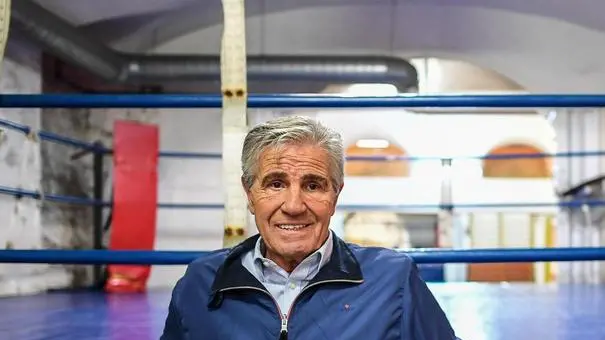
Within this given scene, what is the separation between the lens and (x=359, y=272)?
1033 millimetres

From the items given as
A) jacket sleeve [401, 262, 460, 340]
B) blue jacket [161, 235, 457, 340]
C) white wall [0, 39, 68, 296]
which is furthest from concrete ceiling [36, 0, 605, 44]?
jacket sleeve [401, 262, 460, 340]

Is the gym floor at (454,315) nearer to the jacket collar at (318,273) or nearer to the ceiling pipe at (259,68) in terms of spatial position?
the jacket collar at (318,273)

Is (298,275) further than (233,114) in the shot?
No

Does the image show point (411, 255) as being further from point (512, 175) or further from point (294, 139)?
point (512, 175)

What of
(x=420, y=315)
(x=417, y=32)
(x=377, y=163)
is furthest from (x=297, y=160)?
(x=377, y=163)

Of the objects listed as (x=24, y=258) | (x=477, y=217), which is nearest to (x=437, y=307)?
(x=24, y=258)

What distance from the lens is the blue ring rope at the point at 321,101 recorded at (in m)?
1.56

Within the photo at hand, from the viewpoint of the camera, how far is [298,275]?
105cm

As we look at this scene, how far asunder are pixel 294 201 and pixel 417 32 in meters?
4.72

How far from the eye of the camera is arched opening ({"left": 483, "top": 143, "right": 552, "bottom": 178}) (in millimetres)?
8375

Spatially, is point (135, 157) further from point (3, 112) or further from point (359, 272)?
point (359, 272)

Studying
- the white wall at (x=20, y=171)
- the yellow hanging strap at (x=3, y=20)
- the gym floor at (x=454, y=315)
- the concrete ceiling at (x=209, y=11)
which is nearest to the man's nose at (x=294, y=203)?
the yellow hanging strap at (x=3, y=20)

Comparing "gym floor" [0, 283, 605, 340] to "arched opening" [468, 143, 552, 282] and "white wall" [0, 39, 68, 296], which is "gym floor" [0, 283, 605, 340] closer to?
"white wall" [0, 39, 68, 296]

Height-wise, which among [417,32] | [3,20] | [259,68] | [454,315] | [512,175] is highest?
[417,32]
